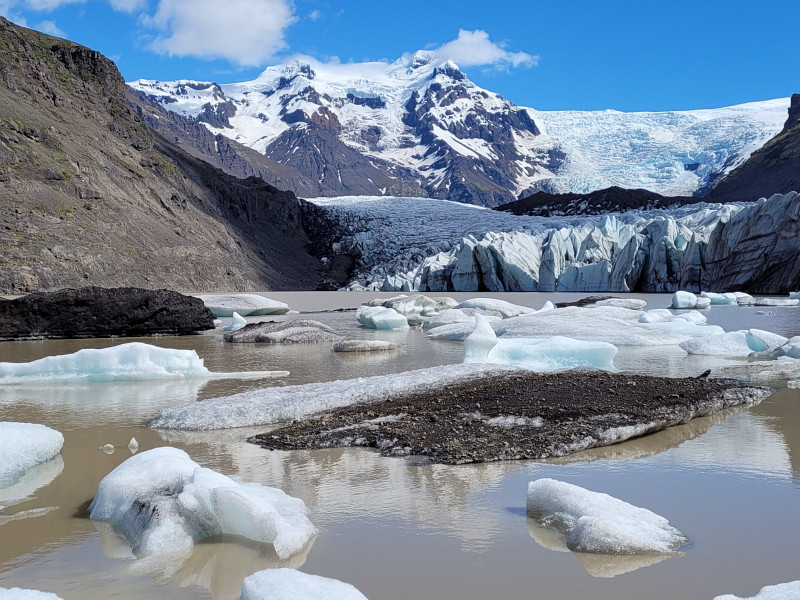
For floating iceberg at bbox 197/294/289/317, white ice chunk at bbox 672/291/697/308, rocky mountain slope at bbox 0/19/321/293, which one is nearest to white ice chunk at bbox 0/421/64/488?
floating iceberg at bbox 197/294/289/317

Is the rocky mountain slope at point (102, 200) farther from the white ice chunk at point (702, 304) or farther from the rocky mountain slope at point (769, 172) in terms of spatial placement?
the rocky mountain slope at point (769, 172)

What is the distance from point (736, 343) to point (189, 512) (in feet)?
25.8

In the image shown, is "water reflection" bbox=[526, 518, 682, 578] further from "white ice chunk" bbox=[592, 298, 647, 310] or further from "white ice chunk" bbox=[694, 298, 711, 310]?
"white ice chunk" bbox=[694, 298, 711, 310]

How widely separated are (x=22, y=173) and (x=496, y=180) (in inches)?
6652

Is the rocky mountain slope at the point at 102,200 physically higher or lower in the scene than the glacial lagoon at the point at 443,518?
higher

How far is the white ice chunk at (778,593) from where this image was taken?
2.07 m

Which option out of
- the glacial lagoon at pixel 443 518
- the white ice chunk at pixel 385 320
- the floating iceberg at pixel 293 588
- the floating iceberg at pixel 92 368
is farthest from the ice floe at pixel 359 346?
the floating iceberg at pixel 293 588

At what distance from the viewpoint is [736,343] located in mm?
8859

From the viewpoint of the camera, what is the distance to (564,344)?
24.7 ft

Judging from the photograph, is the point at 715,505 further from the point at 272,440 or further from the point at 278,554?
the point at 272,440

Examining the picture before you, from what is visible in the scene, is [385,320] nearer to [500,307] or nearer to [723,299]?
[500,307]

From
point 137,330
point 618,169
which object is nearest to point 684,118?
point 618,169

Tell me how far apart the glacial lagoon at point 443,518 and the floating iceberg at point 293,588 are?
0.16 metres

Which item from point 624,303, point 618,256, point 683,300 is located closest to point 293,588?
point 624,303
